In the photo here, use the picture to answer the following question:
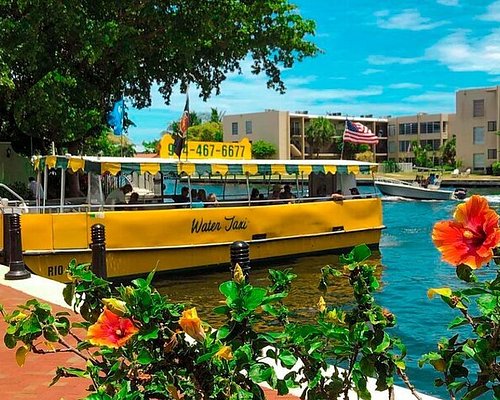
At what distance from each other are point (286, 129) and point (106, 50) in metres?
63.1

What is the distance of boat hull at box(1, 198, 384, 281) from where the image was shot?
1241 cm

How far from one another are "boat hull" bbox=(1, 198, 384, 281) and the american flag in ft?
9.46

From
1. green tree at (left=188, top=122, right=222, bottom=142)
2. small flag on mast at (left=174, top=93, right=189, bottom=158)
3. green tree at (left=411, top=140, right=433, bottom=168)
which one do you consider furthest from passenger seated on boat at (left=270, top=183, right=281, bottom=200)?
green tree at (left=188, top=122, right=222, bottom=142)

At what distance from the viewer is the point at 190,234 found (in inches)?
551

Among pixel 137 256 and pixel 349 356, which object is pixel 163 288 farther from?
pixel 349 356

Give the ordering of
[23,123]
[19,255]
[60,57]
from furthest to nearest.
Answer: [60,57] → [23,123] → [19,255]

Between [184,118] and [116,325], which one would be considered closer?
[116,325]

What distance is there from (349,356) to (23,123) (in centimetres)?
1742

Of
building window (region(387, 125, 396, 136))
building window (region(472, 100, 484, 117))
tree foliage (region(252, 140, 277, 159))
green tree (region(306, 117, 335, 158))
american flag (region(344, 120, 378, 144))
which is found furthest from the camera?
building window (region(387, 125, 396, 136))

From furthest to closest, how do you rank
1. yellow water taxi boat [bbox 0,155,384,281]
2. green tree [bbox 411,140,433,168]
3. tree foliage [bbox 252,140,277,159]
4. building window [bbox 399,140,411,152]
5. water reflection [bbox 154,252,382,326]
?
building window [bbox 399,140,411,152] → green tree [bbox 411,140,433,168] → tree foliage [bbox 252,140,277,159] → yellow water taxi boat [bbox 0,155,384,281] → water reflection [bbox 154,252,382,326]

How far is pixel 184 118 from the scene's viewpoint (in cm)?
1524

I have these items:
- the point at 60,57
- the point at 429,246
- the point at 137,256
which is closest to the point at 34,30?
the point at 60,57

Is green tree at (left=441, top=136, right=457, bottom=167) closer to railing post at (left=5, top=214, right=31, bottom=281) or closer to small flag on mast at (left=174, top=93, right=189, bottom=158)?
small flag on mast at (left=174, top=93, right=189, bottom=158)

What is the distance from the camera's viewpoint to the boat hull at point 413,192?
43.1 meters
